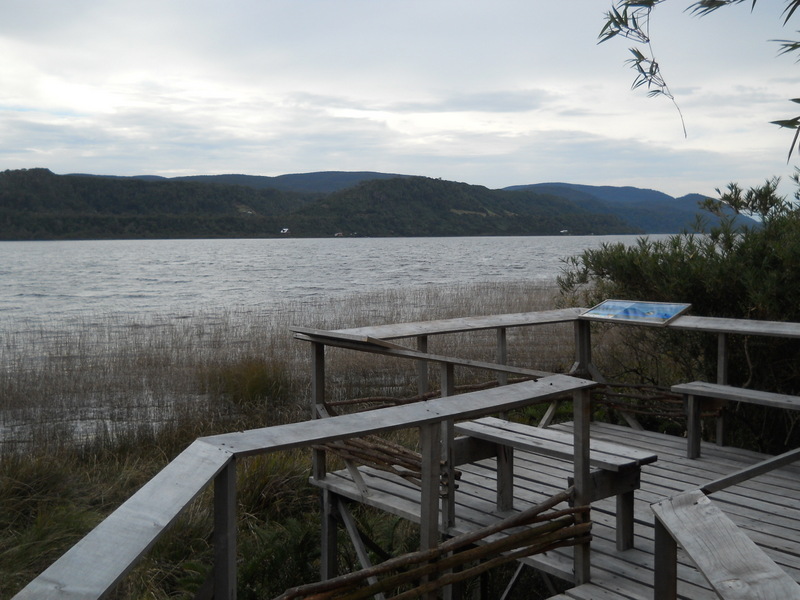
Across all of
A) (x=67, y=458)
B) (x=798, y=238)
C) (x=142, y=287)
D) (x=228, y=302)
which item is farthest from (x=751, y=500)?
(x=142, y=287)

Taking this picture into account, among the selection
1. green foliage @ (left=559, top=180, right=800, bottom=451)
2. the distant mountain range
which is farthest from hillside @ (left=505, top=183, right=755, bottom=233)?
green foliage @ (left=559, top=180, right=800, bottom=451)

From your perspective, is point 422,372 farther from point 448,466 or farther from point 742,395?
point 742,395

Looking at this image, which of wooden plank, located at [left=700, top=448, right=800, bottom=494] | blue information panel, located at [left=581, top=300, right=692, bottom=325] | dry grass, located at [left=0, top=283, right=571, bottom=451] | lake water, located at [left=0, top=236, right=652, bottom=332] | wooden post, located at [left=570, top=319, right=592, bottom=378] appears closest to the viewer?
wooden plank, located at [left=700, top=448, right=800, bottom=494]

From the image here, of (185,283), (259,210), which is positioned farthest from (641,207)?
(185,283)

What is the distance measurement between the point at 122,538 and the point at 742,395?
4171mm

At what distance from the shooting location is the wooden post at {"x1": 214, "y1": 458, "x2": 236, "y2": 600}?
194cm

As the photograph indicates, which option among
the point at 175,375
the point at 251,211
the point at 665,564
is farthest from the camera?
the point at 251,211

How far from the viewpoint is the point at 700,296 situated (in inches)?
257

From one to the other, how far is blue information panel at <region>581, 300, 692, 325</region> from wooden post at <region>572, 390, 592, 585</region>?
7.26ft

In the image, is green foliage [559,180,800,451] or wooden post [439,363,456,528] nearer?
wooden post [439,363,456,528]

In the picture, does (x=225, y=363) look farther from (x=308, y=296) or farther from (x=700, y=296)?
(x=308, y=296)

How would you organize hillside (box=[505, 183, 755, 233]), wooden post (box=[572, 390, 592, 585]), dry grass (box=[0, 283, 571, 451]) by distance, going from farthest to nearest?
hillside (box=[505, 183, 755, 233]) → dry grass (box=[0, 283, 571, 451]) → wooden post (box=[572, 390, 592, 585])

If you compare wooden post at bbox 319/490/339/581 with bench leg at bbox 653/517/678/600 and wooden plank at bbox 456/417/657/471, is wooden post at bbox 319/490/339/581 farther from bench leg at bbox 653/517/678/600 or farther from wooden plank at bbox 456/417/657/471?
bench leg at bbox 653/517/678/600

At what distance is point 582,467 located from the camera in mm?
3186
